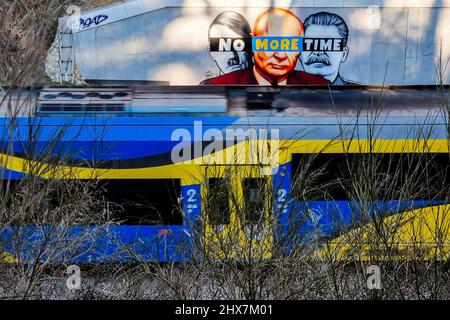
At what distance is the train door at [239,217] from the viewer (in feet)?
15.7

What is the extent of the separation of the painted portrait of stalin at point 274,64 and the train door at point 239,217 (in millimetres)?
14336

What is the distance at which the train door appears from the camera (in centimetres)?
477

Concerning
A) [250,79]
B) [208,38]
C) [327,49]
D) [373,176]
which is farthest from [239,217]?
[327,49]

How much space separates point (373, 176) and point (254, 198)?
1.01 m

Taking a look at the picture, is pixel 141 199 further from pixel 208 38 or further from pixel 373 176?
pixel 208 38

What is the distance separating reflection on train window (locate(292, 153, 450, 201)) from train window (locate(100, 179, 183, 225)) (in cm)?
155

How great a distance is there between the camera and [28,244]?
4.79 metres

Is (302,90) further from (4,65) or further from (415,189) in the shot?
(4,65)

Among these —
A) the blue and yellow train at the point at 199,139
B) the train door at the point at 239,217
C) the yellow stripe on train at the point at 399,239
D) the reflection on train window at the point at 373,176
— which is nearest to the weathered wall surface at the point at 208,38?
the blue and yellow train at the point at 199,139

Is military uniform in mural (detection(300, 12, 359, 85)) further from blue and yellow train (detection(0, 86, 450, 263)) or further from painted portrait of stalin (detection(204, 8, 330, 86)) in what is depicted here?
blue and yellow train (detection(0, 86, 450, 263))

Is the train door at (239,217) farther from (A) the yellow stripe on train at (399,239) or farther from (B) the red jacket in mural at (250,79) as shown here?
(B) the red jacket in mural at (250,79)

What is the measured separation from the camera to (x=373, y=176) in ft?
15.4
